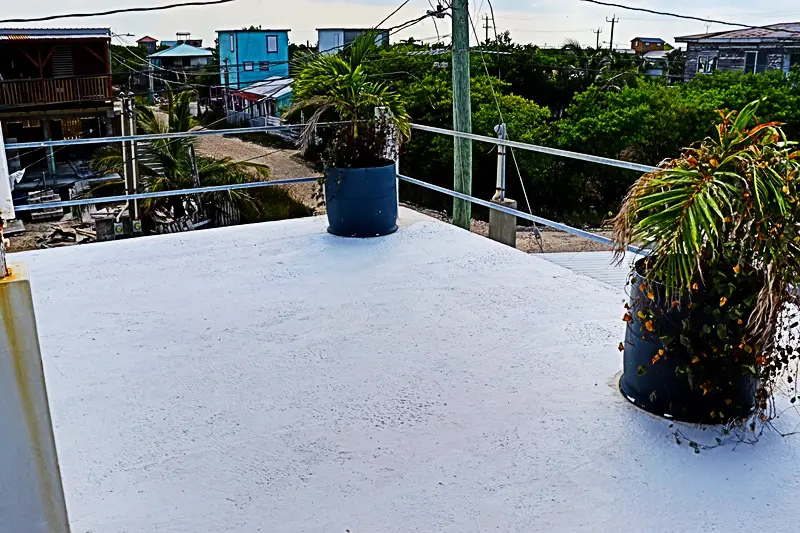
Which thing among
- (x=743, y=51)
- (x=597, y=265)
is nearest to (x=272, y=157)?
(x=743, y=51)

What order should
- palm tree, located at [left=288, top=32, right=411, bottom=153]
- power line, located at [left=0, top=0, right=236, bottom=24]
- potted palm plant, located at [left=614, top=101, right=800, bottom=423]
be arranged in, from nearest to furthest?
potted palm plant, located at [left=614, top=101, right=800, bottom=423], palm tree, located at [left=288, top=32, right=411, bottom=153], power line, located at [left=0, top=0, right=236, bottom=24]

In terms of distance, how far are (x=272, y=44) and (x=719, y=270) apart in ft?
148

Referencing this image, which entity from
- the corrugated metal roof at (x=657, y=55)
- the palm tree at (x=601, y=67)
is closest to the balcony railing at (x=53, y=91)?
the palm tree at (x=601, y=67)

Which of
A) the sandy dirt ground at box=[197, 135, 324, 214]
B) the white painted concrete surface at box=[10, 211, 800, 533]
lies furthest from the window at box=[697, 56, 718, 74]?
the white painted concrete surface at box=[10, 211, 800, 533]

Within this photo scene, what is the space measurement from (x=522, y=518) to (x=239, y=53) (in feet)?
147

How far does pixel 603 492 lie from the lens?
247 centimetres

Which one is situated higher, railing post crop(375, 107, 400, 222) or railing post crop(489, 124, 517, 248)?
railing post crop(375, 107, 400, 222)

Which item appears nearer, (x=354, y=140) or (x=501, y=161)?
(x=501, y=161)

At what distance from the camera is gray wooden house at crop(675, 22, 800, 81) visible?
108ft

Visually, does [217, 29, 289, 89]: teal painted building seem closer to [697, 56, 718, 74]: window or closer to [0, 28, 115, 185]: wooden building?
[0, 28, 115, 185]: wooden building

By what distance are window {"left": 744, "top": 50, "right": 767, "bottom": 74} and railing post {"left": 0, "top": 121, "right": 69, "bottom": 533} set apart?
Answer: 36.9 metres

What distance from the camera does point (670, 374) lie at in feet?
9.20

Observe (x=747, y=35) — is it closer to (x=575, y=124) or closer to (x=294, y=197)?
(x=575, y=124)

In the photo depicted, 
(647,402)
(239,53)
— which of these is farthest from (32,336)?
(239,53)
